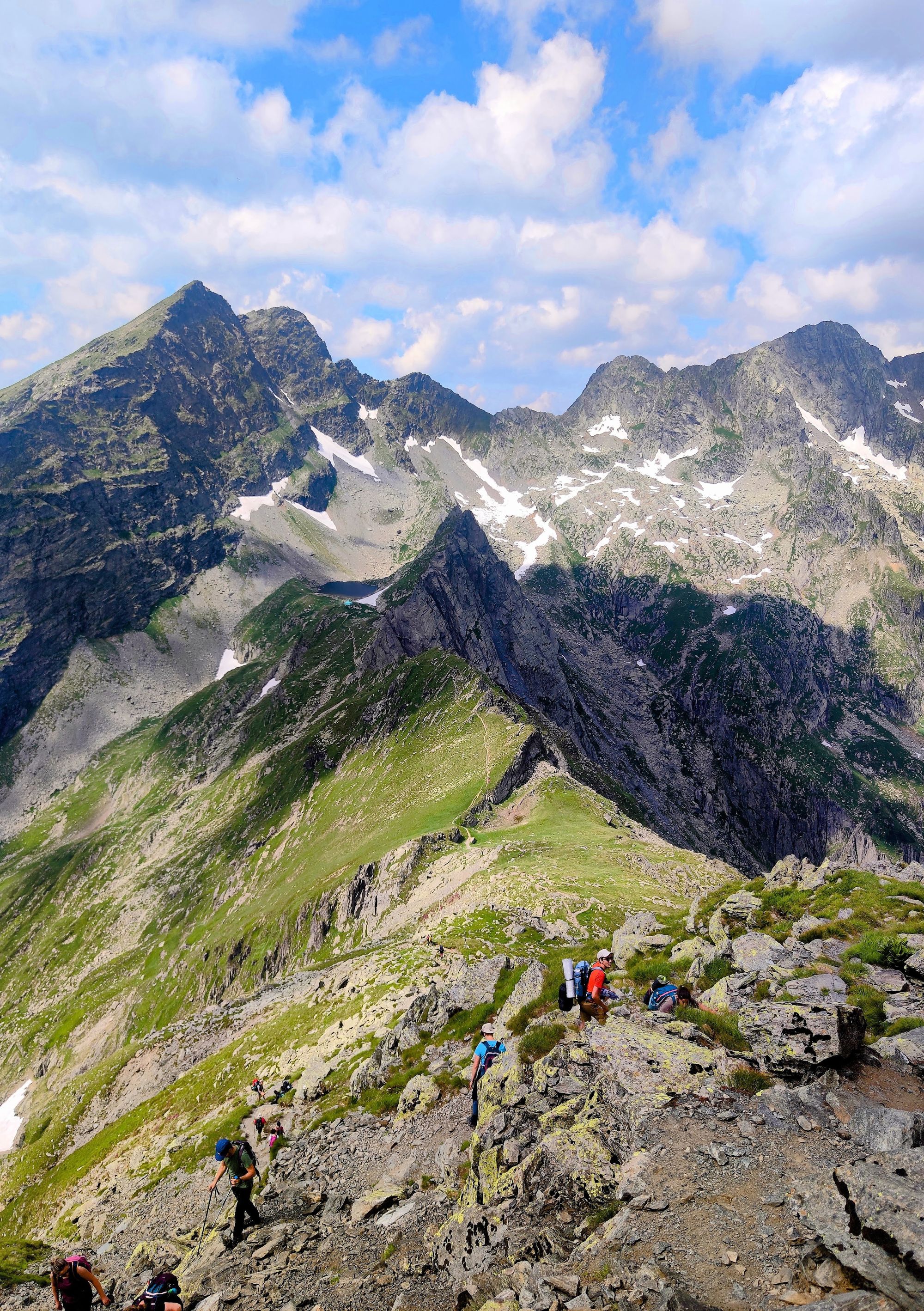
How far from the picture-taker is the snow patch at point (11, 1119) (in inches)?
3334

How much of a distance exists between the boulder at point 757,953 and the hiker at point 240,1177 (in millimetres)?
16364

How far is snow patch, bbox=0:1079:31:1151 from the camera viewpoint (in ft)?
278

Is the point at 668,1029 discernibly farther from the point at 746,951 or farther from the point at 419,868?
the point at 419,868

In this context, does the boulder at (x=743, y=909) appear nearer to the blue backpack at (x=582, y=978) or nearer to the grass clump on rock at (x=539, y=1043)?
the blue backpack at (x=582, y=978)

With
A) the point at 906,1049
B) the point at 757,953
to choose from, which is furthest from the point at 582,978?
the point at 906,1049

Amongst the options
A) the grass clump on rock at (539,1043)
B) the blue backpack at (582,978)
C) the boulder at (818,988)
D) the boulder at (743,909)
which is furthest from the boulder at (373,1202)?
the boulder at (743,909)

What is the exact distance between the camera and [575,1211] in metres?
12.4

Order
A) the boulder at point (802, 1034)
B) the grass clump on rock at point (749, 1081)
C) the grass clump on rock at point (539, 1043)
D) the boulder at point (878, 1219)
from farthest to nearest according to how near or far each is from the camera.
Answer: the grass clump on rock at point (539, 1043)
the boulder at point (802, 1034)
the grass clump on rock at point (749, 1081)
the boulder at point (878, 1219)

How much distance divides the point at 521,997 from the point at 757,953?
8.73 meters

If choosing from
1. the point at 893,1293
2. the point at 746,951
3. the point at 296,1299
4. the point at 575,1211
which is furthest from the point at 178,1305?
the point at 746,951

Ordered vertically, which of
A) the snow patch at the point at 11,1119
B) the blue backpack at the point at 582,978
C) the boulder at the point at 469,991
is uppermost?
the blue backpack at the point at 582,978

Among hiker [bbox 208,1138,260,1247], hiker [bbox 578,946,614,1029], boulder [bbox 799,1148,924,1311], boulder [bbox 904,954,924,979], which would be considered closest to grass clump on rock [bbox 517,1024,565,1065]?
hiker [bbox 578,946,614,1029]

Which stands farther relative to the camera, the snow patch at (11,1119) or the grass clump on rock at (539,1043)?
the snow patch at (11,1119)

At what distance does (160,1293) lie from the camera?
14.4m
